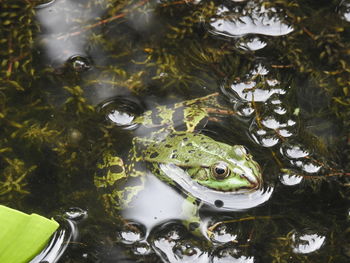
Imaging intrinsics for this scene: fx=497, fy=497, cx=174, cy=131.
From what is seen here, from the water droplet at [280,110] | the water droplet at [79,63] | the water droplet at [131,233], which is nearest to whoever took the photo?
the water droplet at [131,233]

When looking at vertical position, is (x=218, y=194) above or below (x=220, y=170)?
below

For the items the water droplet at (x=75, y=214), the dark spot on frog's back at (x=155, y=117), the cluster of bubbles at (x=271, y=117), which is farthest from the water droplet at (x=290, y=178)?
the water droplet at (x=75, y=214)

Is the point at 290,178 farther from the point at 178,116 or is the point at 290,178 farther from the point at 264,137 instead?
the point at 178,116

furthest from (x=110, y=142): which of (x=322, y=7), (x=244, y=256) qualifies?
(x=322, y=7)

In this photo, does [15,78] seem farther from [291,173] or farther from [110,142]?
[291,173]

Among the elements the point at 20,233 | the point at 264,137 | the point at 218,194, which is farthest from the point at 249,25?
the point at 20,233

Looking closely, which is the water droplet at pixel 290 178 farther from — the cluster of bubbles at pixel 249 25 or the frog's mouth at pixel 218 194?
the cluster of bubbles at pixel 249 25
